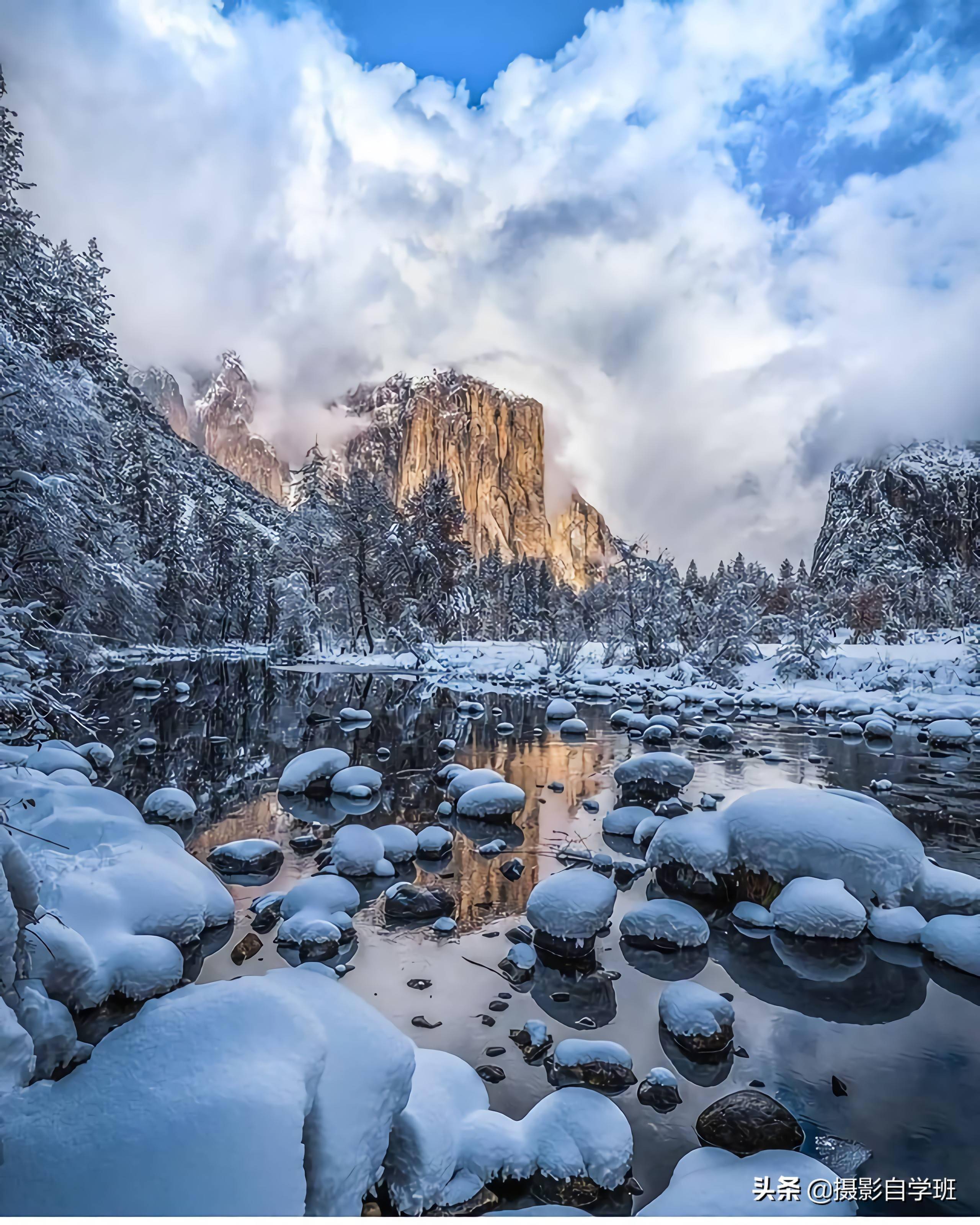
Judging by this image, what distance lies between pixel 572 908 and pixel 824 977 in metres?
2.13

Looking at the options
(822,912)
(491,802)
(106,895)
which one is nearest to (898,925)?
(822,912)

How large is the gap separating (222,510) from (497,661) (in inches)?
1043

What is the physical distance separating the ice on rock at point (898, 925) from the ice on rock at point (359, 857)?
4.89 meters

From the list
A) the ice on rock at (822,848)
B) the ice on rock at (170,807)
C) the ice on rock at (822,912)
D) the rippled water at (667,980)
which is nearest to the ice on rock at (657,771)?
the rippled water at (667,980)

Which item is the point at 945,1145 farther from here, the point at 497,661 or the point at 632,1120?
the point at 497,661

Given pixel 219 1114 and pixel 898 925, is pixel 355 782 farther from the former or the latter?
pixel 219 1114

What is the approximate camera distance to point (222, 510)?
154 feet

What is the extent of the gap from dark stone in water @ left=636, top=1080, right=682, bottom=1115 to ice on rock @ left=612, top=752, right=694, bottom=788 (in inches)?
293

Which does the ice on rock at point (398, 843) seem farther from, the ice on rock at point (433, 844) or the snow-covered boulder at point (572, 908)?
the snow-covered boulder at point (572, 908)

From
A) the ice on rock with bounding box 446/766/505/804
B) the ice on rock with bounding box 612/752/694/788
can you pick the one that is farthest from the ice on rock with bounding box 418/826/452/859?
the ice on rock with bounding box 612/752/694/788

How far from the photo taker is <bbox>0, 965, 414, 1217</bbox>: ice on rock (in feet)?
7.34

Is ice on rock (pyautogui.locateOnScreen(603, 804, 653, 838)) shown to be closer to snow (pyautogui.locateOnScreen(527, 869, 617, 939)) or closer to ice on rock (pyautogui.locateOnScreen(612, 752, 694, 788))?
ice on rock (pyautogui.locateOnScreen(612, 752, 694, 788))

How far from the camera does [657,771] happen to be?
11.0m

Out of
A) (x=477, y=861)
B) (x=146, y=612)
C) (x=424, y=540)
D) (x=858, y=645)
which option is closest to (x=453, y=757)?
(x=477, y=861)
